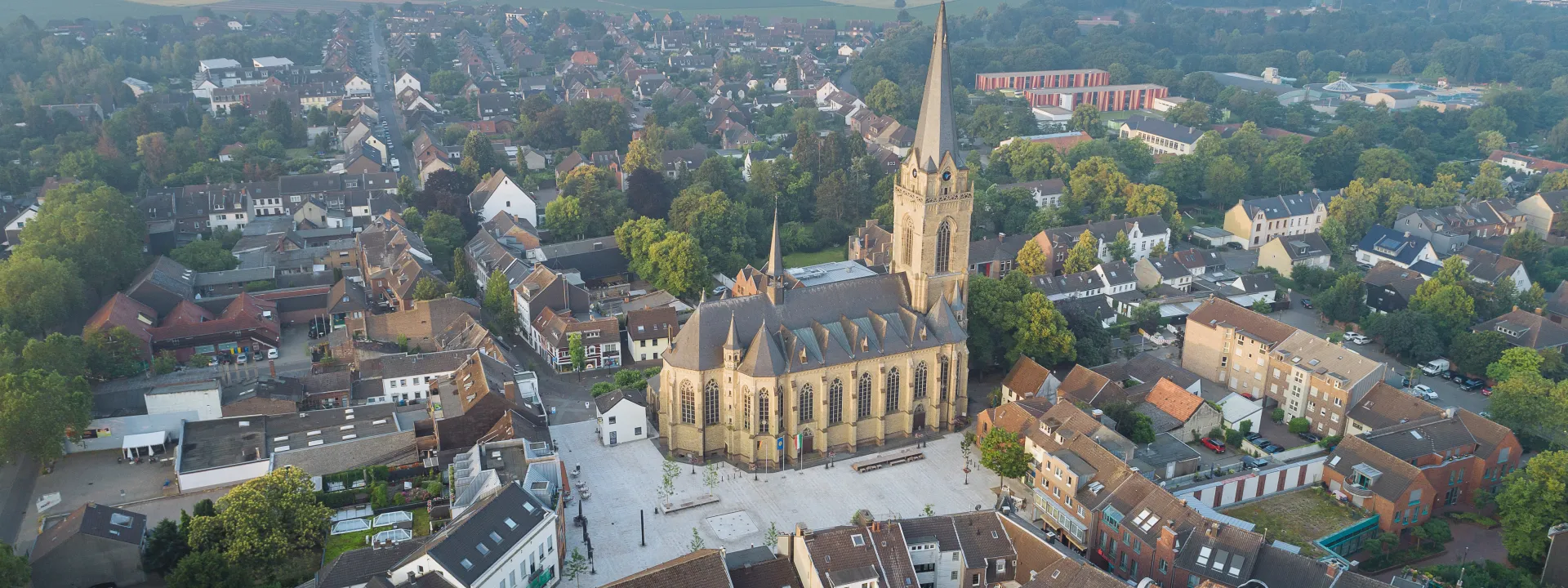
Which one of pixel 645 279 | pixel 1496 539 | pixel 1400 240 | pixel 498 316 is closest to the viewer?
pixel 1496 539

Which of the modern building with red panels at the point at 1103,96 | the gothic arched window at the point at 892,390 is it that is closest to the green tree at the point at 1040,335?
the gothic arched window at the point at 892,390

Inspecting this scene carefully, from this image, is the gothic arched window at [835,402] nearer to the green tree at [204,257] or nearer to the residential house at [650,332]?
the residential house at [650,332]

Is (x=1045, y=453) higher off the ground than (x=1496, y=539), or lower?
higher

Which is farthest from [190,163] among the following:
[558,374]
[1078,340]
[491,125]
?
[1078,340]

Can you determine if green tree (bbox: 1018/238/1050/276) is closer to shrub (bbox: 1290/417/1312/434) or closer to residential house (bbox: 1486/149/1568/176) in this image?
shrub (bbox: 1290/417/1312/434)

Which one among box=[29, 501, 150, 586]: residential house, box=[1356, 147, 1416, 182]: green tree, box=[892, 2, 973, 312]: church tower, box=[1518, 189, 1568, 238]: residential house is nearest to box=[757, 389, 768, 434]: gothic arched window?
box=[892, 2, 973, 312]: church tower

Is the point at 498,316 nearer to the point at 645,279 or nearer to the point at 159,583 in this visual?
the point at 645,279
